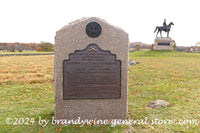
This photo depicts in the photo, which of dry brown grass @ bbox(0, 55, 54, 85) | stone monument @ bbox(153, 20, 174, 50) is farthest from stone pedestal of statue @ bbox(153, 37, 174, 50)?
dry brown grass @ bbox(0, 55, 54, 85)

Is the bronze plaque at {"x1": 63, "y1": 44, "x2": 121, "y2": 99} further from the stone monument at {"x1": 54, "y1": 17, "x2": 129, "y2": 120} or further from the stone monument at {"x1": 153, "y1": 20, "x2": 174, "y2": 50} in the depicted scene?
the stone monument at {"x1": 153, "y1": 20, "x2": 174, "y2": 50}

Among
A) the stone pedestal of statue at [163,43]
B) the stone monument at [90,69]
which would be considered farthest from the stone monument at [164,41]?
the stone monument at [90,69]

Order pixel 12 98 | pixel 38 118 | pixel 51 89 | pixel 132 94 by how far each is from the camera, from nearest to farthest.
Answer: pixel 38 118, pixel 12 98, pixel 132 94, pixel 51 89

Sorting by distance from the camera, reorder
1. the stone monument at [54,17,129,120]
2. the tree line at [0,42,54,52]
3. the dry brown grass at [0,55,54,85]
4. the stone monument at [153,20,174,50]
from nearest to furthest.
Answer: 1. the stone monument at [54,17,129,120]
2. the dry brown grass at [0,55,54,85]
3. the stone monument at [153,20,174,50]
4. the tree line at [0,42,54,52]

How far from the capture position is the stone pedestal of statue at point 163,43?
32750mm

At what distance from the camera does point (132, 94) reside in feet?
23.6

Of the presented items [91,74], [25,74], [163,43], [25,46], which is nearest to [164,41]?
[163,43]

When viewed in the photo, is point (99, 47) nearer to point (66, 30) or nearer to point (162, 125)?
point (66, 30)

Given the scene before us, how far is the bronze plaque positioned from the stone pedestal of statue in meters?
31.1

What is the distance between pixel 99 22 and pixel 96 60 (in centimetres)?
98

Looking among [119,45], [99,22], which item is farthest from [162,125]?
[99,22]

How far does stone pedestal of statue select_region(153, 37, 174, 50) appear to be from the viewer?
3275 centimetres

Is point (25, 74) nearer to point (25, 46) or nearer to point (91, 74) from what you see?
point (91, 74)

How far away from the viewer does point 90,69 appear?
4.21 meters
